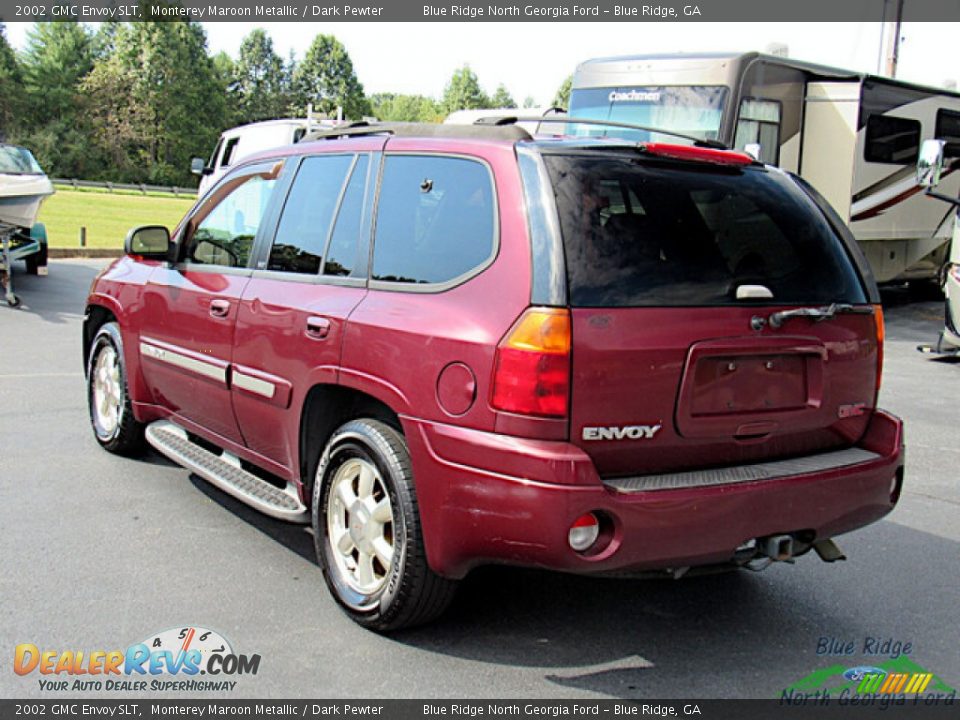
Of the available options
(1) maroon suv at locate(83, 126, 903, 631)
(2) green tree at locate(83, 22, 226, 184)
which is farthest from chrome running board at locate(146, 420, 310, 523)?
(2) green tree at locate(83, 22, 226, 184)

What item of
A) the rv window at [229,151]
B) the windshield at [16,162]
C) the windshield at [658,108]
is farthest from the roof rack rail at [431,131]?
the rv window at [229,151]

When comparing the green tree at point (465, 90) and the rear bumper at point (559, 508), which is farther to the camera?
the green tree at point (465, 90)

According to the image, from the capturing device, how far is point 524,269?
3.34m

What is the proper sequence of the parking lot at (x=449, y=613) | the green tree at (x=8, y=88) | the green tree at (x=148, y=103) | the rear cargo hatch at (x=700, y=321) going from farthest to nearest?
the green tree at (x=148, y=103) < the green tree at (x=8, y=88) < the parking lot at (x=449, y=613) < the rear cargo hatch at (x=700, y=321)

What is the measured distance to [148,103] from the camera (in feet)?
Result: 284

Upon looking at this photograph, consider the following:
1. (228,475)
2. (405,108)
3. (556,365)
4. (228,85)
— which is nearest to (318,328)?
(228,475)

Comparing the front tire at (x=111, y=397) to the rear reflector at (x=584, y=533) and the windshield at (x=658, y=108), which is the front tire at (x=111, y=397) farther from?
the windshield at (x=658, y=108)

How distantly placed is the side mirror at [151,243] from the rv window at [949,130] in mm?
14800

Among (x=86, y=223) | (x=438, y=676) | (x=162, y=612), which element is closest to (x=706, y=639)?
(x=438, y=676)

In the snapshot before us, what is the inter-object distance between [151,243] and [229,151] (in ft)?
41.0

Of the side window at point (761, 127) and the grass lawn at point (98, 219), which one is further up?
the side window at point (761, 127)

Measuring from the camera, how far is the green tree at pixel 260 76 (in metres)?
110

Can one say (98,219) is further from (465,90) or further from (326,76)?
(326,76)

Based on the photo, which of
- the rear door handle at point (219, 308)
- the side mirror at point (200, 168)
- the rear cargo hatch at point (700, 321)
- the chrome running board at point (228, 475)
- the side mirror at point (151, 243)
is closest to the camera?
the rear cargo hatch at point (700, 321)
